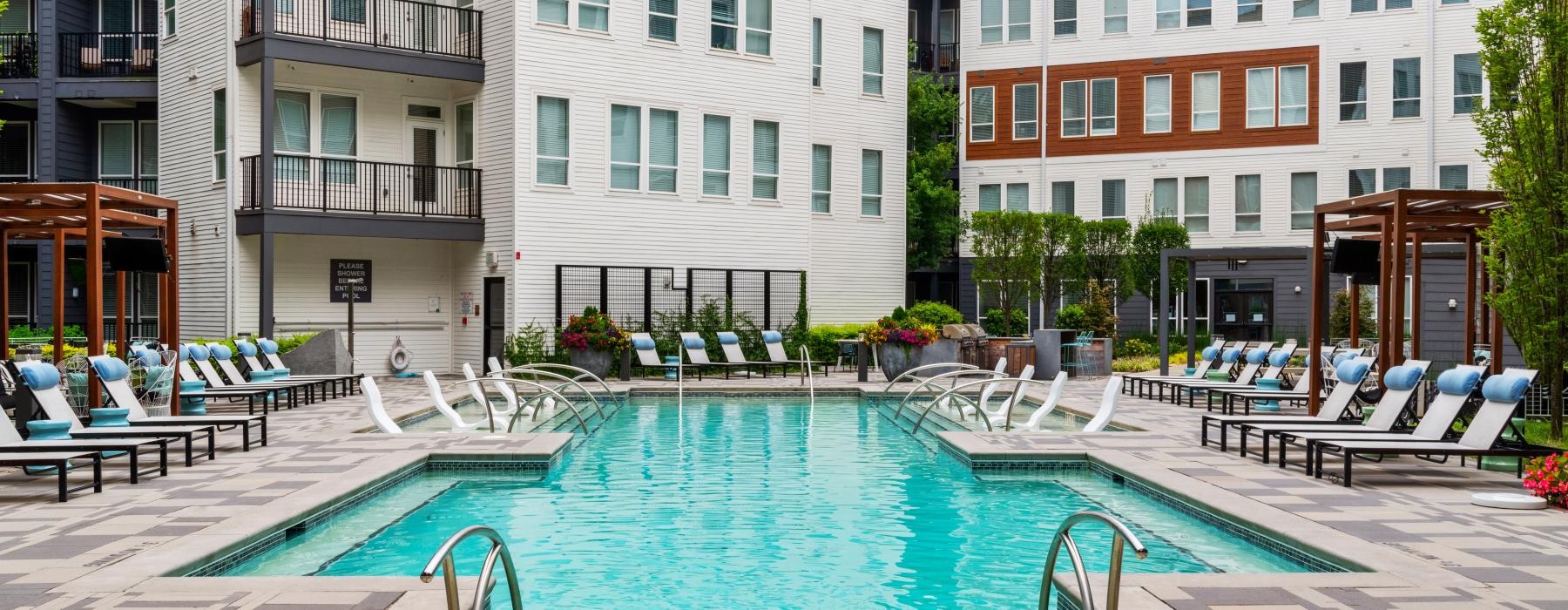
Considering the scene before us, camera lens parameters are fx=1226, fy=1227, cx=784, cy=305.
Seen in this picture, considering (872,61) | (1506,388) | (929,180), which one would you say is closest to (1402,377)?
(1506,388)

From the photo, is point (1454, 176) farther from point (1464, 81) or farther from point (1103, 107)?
point (1103, 107)

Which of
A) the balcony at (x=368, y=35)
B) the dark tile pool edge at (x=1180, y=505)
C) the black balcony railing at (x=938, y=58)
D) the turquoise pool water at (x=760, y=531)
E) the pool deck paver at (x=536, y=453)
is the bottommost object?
the turquoise pool water at (x=760, y=531)

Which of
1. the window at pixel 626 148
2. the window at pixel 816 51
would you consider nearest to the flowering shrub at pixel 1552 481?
the window at pixel 626 148

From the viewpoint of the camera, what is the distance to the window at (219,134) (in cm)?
2291

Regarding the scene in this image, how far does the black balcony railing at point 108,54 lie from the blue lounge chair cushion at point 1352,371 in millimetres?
23826

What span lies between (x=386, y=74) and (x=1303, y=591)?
70.9ft

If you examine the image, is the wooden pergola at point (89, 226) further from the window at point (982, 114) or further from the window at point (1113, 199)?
the window at point (1113, 199)

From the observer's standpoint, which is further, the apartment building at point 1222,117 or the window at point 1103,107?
the window at point 1103,107

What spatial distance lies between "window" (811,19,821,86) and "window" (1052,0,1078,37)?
9185mm

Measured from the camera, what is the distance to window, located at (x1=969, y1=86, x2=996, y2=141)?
3600 cm

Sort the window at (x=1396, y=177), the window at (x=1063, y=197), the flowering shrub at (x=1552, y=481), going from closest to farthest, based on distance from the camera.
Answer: the flowering shrub at (x=1552, y=481) < the window at (x=1396, y=177) < the window at (x=1063, y=197)

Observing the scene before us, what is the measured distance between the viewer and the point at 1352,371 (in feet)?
38.8

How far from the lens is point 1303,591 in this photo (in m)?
5.87

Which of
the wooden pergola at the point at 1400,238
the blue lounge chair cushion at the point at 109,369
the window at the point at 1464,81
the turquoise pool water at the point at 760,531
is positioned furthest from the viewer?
the window at the point at 1464,81
